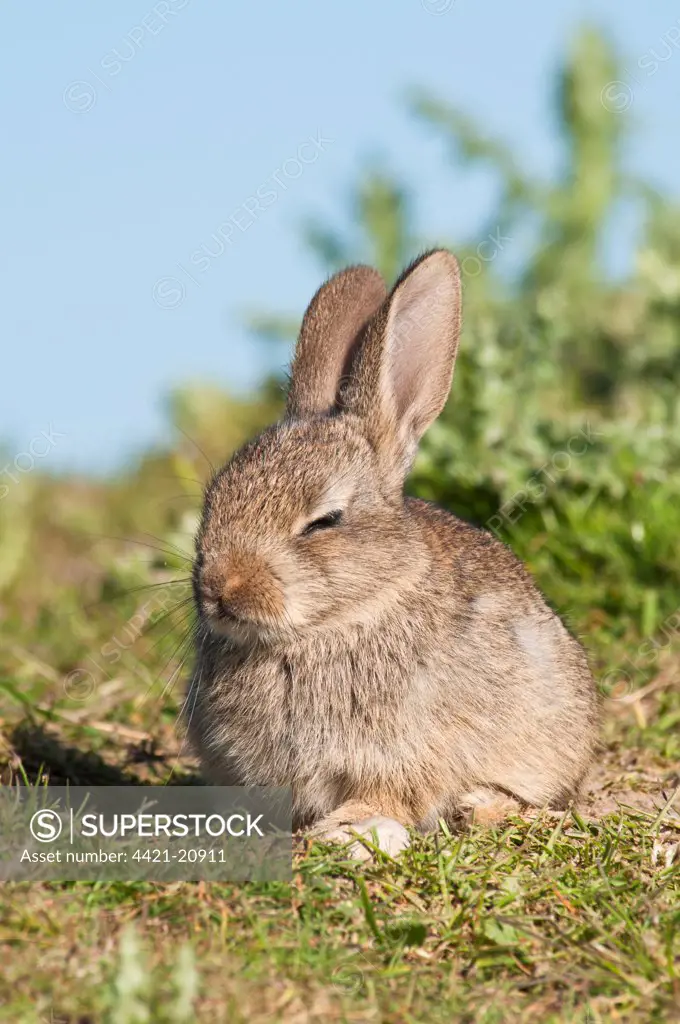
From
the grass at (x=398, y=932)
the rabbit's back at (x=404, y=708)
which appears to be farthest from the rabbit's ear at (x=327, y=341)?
the grass at (x=398, y=932)

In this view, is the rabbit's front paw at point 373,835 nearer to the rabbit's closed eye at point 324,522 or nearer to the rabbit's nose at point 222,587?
the rabbit's nose at point 222,587

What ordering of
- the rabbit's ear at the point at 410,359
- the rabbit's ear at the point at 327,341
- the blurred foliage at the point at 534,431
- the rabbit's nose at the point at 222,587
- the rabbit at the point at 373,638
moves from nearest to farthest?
the rabbit's nose at the point at 222,587 → the rabbit at the point at 373,638 → the rabbit's ear at the point at 410,359 → the rabbit's ear at the point at 327,341 → the blurred foliage at the point at 534,431

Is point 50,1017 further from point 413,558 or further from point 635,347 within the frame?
point 635,347

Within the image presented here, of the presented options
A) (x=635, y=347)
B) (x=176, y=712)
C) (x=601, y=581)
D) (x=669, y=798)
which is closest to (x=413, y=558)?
(x=669, y=798)

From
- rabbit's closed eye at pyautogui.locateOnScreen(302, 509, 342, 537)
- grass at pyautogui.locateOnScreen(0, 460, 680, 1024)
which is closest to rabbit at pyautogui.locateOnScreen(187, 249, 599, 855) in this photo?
rabbit's closed eye at pyautogui.locateOnScreen(302, 509, 342, 537)

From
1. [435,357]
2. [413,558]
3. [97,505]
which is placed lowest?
[97,505]
